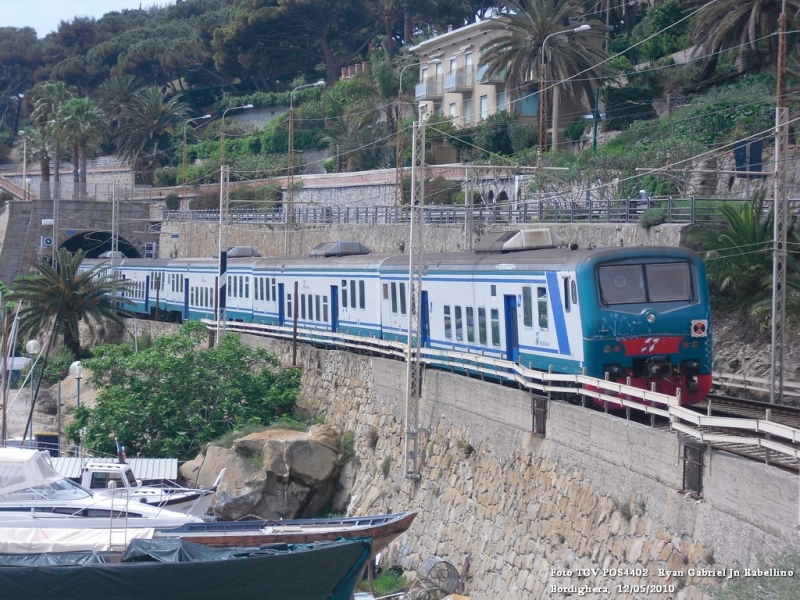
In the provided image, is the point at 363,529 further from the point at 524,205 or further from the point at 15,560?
the point at 524,205

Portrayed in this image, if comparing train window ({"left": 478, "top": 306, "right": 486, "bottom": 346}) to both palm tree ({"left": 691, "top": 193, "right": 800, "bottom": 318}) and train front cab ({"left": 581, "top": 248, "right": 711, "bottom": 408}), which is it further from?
palm tree ({"left": 691, "top": 193, "right": 800, "bottom": 318})

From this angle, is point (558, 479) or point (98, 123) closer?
point (558, 479)

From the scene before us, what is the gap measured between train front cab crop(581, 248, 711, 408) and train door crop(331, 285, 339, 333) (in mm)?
15216

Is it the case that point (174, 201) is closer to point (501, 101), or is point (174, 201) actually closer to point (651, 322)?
point (501, 101)

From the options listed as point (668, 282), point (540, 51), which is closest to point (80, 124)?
point (540, 51)

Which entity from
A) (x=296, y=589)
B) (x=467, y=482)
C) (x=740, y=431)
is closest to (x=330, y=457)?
(x=467, y=482)

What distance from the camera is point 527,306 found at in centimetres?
2042

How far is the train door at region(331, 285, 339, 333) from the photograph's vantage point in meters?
32.6

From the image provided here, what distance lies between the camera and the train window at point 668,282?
18484 mm

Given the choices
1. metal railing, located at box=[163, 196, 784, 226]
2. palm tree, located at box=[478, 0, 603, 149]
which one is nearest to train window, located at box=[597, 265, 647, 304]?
metal railing, located at box=[163, 196, 784, 226]

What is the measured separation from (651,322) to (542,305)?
221 cm

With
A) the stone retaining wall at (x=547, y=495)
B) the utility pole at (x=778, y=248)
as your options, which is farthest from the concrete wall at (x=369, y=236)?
the stone retaining wall at (x=547, y=495)

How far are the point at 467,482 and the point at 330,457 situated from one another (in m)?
5.78

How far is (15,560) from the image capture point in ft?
55.1
